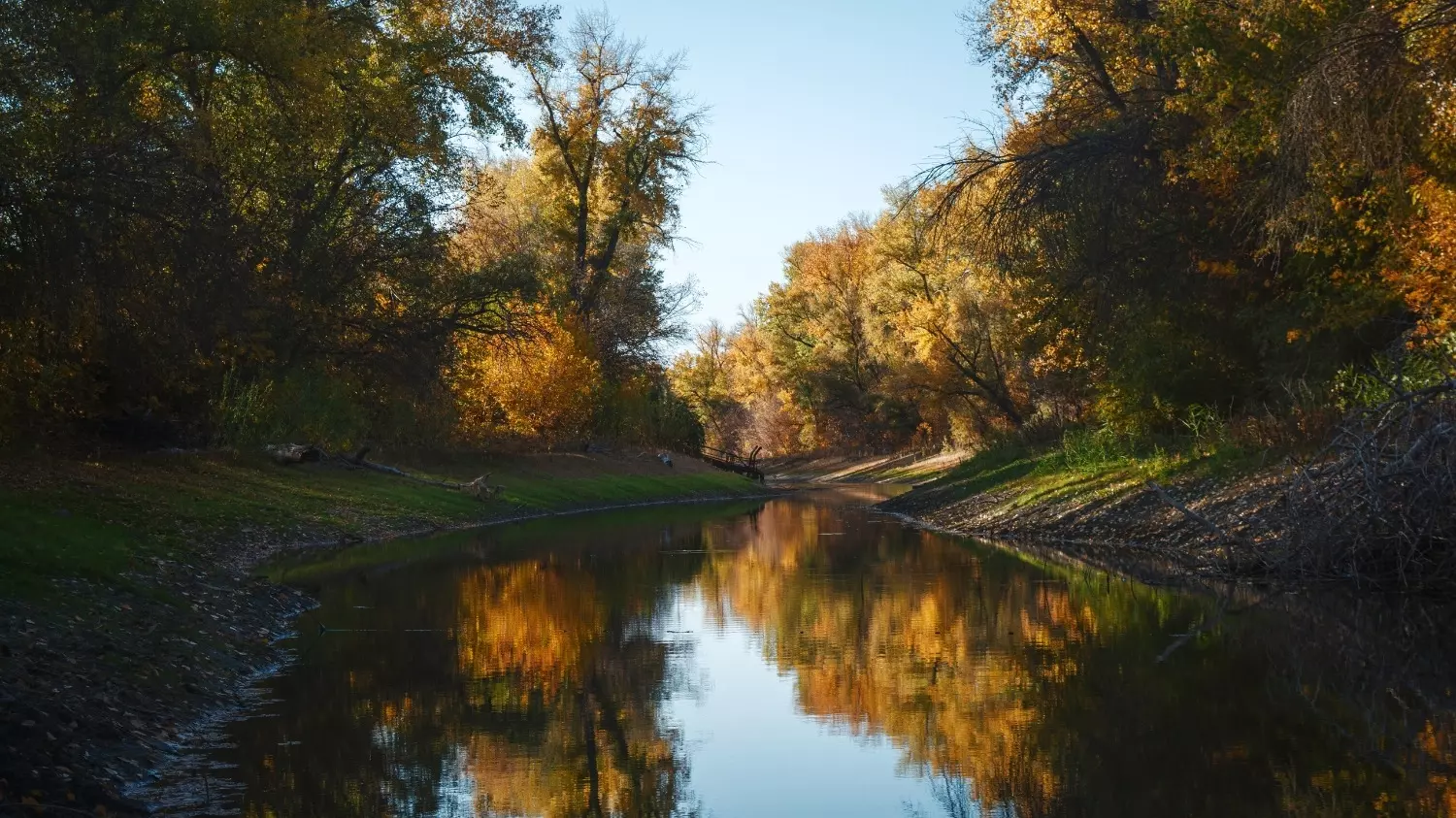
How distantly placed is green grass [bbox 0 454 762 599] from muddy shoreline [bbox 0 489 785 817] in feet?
1.88

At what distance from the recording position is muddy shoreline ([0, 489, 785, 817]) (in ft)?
25.8

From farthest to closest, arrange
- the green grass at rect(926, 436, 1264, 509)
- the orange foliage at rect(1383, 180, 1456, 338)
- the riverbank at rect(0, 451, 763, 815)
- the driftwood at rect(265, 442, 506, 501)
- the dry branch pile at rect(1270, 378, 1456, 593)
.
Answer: the driftwood at rect(265, 442, 506, 501), the green grass at rect(926, 436, 1264, 509), the orange foliage at rect(1383, 180, 1456, 338), the dry branch pile at rect(1270, 378, 1456, 593), the riverbank at rect(0, 451, 763, 815)

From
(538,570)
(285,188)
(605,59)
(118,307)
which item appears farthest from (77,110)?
(605,59)

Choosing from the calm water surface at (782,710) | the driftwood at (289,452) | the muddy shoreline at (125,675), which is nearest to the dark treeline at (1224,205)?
the calm water surface at (782,710)

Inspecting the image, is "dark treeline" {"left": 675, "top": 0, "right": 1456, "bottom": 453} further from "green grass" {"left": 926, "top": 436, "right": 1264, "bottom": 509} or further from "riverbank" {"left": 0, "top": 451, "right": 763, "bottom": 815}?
"riverbank" {"left": 0, "top": 451, "right": 763, "bottom": 815}

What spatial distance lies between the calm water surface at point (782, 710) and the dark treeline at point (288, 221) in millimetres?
5356

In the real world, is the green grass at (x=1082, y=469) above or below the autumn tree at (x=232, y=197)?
below

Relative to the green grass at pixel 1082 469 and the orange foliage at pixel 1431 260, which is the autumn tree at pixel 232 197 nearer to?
the green grass at pixel 1082 469

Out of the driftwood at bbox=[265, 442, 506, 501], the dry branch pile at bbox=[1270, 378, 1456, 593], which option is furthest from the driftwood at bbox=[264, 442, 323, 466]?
the dry branch pile at bbox=[1270, 378, 1456, 593]

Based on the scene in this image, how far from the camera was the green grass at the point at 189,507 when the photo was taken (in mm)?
14781

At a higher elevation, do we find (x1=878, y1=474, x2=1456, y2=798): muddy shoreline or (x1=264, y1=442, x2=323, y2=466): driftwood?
(x1=264, y1=442, x2=323, y2=466): driftwood

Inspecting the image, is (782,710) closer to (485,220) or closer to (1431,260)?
(1431,260)

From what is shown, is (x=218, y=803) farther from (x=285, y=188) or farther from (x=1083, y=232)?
(x=285, y=188)

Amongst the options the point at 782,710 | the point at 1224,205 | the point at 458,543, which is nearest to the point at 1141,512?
the point at 1224,205
